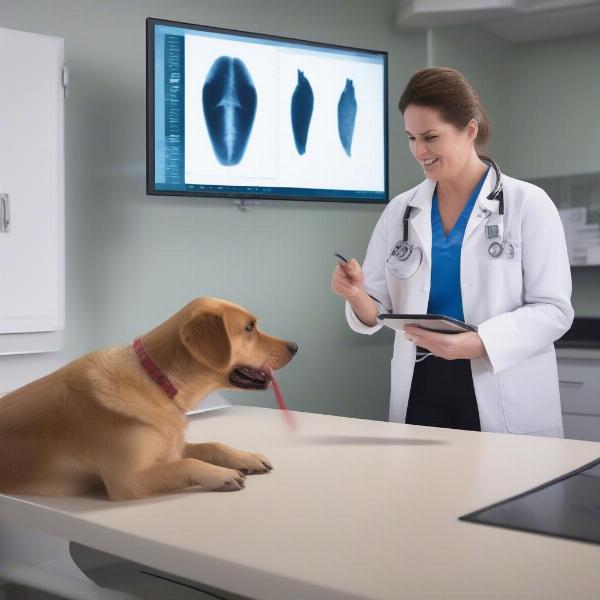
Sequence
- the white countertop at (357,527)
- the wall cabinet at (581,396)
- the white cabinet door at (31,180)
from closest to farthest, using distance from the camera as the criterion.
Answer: the white countertop at (357,527)
the white cabinet door at (31,180)
the wall cabinet at (581,396)

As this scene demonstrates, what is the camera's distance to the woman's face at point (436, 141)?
2.19 metres

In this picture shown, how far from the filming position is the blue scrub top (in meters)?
2.23

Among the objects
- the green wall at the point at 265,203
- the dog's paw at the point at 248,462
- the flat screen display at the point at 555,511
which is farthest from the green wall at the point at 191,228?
the flat screen display at the point at 555,511

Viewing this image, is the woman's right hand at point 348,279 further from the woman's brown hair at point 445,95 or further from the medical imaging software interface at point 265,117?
the medical imaging software interface at point 265,117

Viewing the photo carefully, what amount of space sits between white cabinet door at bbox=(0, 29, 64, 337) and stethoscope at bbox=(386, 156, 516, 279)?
107cm

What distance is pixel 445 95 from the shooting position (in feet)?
7.20

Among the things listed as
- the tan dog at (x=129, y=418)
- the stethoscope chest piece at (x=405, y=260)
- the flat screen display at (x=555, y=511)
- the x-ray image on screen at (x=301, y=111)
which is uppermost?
the x-ray image on screen at (x=301, y=111)

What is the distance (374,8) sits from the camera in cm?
371

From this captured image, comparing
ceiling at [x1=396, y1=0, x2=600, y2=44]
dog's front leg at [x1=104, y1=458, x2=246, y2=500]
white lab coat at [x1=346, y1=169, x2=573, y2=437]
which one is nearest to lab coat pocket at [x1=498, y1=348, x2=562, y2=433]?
white lab coat at [x1=346, y1=169, x2=573, y2=437]

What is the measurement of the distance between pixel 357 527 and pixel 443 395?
1.13 metres

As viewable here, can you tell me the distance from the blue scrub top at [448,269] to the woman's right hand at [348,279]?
208 millimetres

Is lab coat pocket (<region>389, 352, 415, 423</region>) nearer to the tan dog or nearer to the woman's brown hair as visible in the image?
the woman's brown hair

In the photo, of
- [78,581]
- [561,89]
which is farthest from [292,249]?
[78,581]

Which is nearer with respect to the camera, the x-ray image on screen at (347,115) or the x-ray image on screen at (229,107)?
the x-ray image on screen at (229,107)
